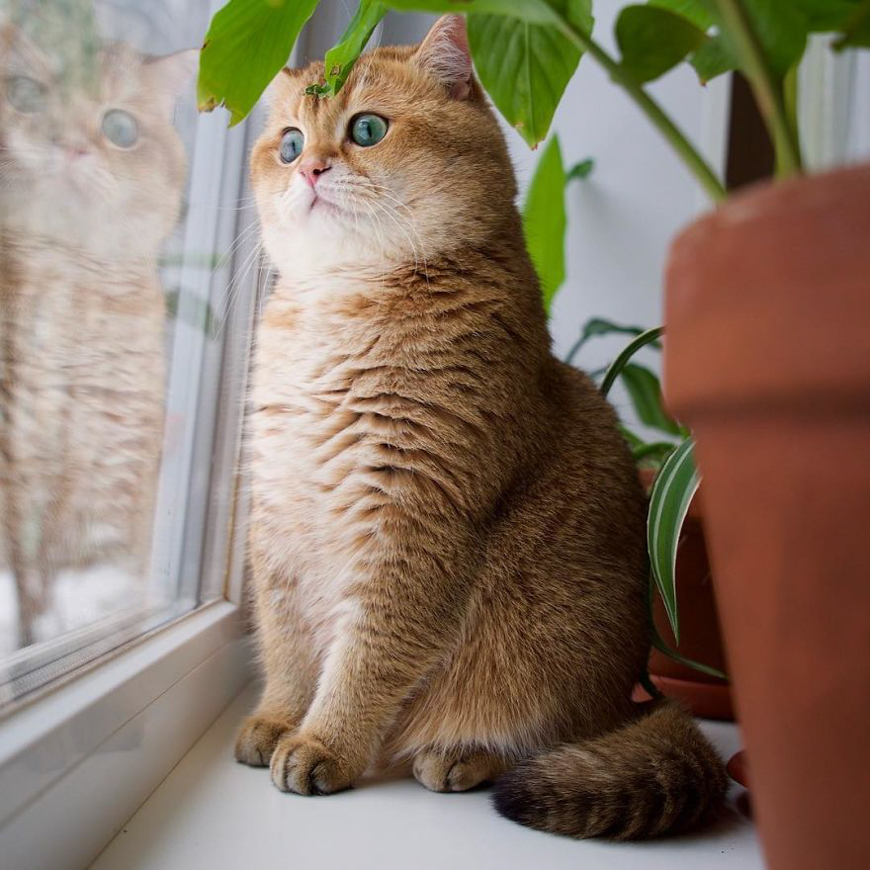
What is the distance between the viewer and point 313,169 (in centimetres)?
107

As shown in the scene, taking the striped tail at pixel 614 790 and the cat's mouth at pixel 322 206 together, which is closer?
the striped tail at pixel 614 790

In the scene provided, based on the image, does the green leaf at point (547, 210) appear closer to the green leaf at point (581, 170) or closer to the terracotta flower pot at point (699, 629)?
the green leaf at point (581, 170)

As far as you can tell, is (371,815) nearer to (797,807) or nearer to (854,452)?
(797,807)

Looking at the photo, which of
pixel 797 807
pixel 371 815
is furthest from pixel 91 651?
pixel 797 807

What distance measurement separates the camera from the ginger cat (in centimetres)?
90

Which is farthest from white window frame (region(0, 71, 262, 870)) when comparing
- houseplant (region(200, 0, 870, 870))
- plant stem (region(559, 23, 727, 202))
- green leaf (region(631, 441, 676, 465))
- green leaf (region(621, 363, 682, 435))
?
green leaf (region(621, 363, 682, 435))

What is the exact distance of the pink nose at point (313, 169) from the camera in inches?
42.0

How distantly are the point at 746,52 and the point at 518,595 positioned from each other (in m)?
0.64

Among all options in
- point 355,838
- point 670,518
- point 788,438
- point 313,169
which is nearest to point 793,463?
point 788,438

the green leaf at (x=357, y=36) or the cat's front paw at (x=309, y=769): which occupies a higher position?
the green leaf at (x=357, y=36)

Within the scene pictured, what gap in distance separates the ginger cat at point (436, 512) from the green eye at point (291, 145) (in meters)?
0.03

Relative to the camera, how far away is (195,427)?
4.09 feet

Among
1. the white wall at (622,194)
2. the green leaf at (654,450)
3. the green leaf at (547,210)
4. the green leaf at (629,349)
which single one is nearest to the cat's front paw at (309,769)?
the green leaf at (629,349)

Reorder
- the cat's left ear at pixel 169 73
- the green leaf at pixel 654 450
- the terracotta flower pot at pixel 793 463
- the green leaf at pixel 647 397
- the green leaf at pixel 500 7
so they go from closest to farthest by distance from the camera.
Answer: the terracotta flower pot at pixel 793 463
the green leaf at pixel 500 7
the cat's left ear at pixel 169 73
the green leaf at pixel 654 450
the green leaf at pixel 647 397
